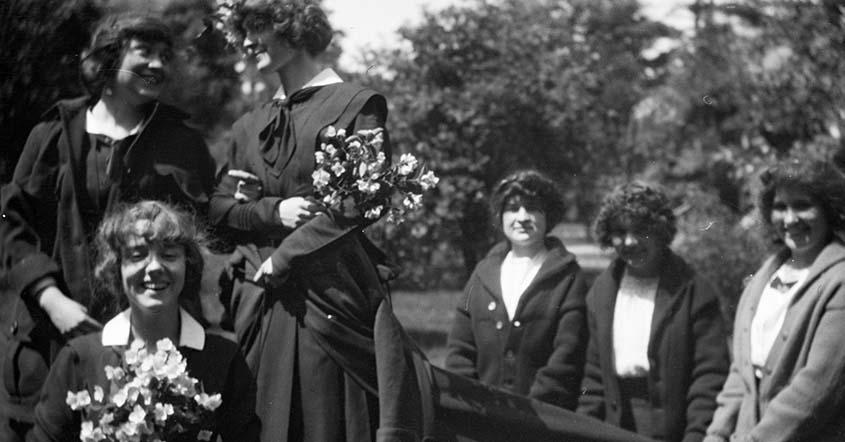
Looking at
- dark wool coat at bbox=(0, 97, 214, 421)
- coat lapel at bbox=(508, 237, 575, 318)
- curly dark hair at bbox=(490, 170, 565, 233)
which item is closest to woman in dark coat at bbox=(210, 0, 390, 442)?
dark wool coat at bbox=(0, 97, 214, 421)

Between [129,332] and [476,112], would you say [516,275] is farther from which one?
[476,112]

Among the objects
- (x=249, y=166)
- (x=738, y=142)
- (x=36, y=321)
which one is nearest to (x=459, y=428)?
(x=249, y=166)

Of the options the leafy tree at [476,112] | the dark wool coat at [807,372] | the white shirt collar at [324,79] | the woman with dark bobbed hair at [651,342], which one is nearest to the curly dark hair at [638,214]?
the woman with dark bobbed hair at [651,342]

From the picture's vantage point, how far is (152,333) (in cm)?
329

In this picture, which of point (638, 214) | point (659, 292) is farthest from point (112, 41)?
point (659, 292)

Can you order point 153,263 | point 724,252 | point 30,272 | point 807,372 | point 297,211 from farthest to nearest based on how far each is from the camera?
point 724,252
point 807,372
point 30,272
point 297,211
point 153,263

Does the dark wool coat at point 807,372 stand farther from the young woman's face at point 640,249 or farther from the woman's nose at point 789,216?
the young woman's face at point 640,249

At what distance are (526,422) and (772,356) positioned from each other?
1.05m

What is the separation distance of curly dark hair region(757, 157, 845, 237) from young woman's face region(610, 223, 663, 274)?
532 millimetres

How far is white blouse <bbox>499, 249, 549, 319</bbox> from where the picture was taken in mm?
4984

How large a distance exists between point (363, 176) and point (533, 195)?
1716 millimetres

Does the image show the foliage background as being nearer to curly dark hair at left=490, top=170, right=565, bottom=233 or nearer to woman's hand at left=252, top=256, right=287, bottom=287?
curly dark hair at left=490, top=170, right=565, bottom=233

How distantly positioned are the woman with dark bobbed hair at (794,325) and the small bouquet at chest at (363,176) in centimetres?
165

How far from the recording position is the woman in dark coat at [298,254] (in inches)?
141
